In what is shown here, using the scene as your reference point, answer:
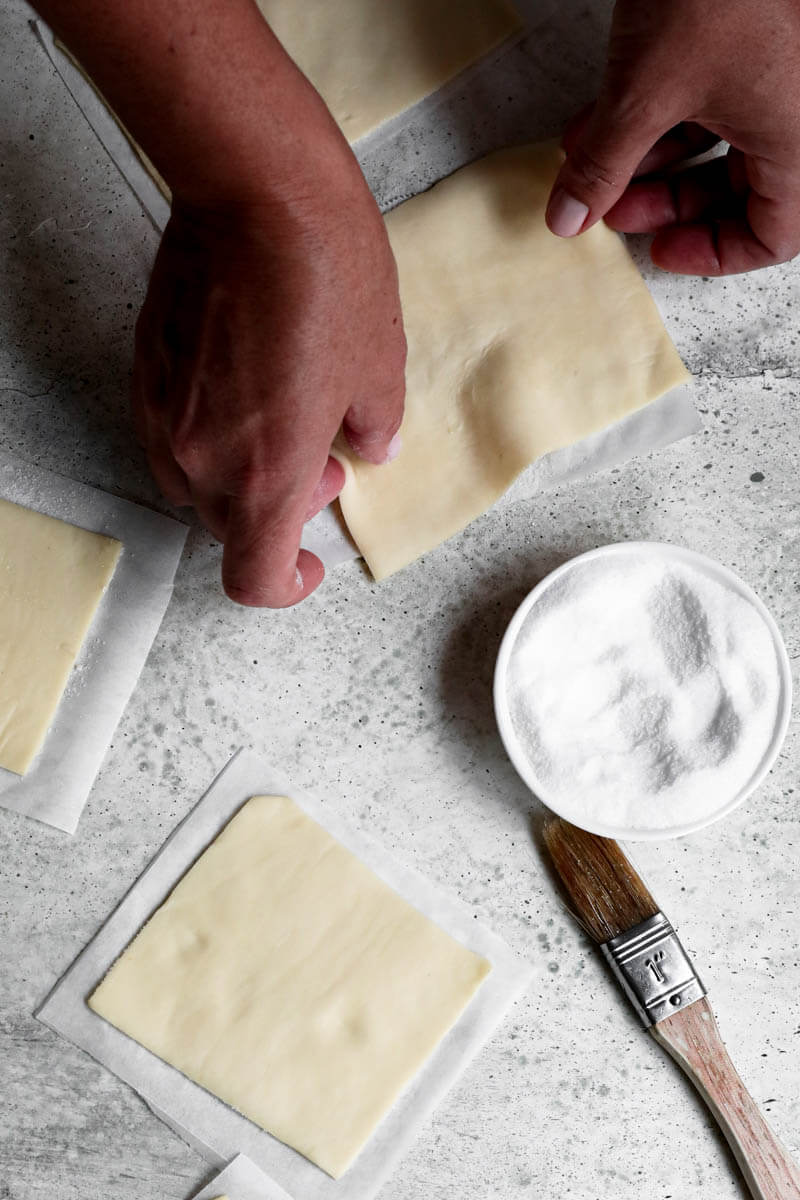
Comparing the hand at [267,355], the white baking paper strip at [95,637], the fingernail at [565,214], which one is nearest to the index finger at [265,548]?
the hand at [267,355]

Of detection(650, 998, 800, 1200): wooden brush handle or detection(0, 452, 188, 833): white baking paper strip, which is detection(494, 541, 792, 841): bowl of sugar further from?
Answer: detection(0, 452, 188, 833): white baking paper strip

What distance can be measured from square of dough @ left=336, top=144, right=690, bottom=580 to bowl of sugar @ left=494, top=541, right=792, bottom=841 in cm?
11

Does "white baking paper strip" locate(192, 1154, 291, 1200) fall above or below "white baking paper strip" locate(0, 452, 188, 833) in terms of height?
below

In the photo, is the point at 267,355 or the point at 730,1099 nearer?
the point at 267,355

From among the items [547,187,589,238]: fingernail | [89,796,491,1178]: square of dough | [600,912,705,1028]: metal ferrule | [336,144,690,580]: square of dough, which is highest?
[547,187,589,238]: fingernail

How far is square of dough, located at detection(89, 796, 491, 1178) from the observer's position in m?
0.73

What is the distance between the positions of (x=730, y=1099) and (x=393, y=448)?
1.80 ft

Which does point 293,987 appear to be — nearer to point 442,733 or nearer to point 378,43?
point 442,733

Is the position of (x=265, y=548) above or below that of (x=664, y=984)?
above

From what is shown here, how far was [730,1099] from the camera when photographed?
2.39ft

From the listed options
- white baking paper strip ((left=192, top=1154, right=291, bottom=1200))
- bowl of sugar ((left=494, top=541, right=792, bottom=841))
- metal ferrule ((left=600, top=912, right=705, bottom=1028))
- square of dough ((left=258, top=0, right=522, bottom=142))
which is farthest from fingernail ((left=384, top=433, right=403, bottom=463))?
white baking paper strip ((left=192, top=1154, right=291, bottom=1200))

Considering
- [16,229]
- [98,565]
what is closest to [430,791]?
[98,565]

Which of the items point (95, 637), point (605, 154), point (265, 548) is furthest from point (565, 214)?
point (95, 637)

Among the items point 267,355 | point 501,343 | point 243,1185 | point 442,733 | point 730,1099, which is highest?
point 267,355
